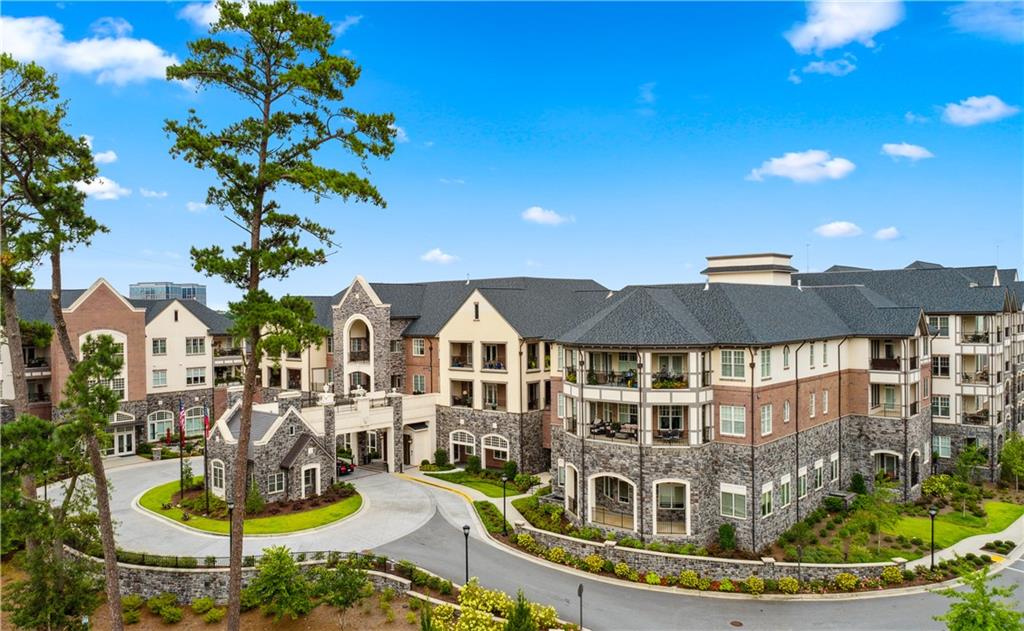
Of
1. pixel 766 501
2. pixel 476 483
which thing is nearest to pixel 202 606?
pixel 476 483

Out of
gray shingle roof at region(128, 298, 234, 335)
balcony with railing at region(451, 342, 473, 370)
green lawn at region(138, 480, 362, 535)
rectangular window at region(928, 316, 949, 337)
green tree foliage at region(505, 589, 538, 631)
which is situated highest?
gray shingle roof at region(128, 298, 234, 335)

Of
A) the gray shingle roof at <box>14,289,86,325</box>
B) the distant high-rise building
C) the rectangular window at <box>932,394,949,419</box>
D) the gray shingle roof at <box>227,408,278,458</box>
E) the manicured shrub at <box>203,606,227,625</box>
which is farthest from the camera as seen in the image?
the distant high-rise building

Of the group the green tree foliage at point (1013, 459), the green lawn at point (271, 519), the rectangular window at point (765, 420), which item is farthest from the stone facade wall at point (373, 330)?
the green tree foliage at point (1013, 459)

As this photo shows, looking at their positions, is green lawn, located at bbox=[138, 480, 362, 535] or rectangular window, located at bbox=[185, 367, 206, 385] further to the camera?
rectangular window, located at bbox=[185, 367, 206, 385]

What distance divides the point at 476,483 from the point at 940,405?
30.3 meters

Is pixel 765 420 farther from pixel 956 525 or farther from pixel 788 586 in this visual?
pixel 956 525

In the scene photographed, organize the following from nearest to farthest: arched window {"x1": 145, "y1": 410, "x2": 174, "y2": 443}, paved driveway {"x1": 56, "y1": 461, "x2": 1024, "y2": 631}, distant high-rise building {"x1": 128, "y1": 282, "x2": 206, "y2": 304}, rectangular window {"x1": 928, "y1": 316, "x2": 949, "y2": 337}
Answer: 1. paved driveway {"x1": 56, "y1": 461, "x2": 1024, "y2": 631}
2. rectangular window {"x1": 928, "y1": 316, "x2": 949, "y2": 337}
3. arched window {"x1": 145, "y1": 410, "x2": 174, "y2": 443}
4. distant high-rise building {"x1": 128, "y1": 282, "x2": 206, "y2": 304}

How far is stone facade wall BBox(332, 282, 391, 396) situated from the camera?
4800 cm

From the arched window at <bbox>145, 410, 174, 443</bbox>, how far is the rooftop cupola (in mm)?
41164

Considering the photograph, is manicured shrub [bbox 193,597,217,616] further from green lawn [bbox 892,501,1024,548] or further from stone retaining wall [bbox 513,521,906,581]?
green lawn [bbox 892,501,1024,548]

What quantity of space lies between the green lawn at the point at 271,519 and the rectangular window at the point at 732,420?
1877cm

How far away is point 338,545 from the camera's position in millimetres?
29844

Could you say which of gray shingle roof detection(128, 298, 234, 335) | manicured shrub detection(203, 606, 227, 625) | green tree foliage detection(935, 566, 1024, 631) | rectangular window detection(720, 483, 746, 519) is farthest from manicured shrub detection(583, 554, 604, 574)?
gray shingle roof detection(128, 298, 234, 335)

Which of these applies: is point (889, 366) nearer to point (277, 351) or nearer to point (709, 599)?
point (709, 599)
